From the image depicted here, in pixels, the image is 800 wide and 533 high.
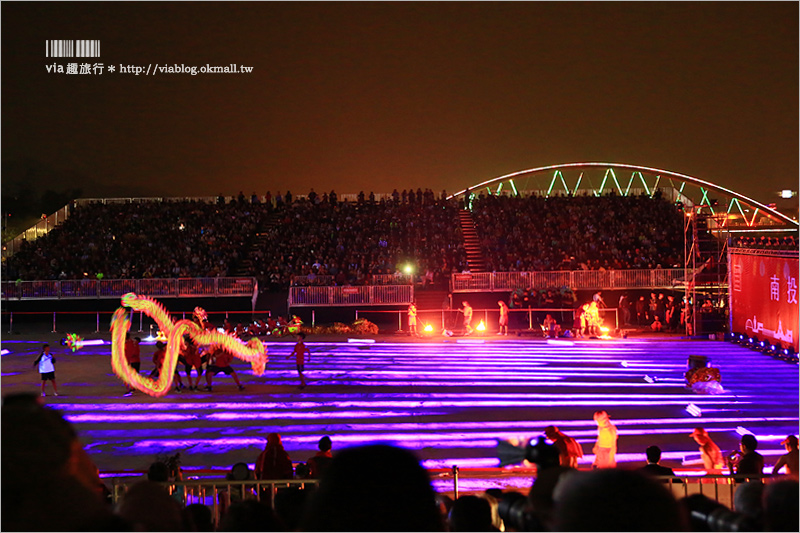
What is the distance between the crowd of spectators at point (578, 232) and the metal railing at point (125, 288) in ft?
43.5

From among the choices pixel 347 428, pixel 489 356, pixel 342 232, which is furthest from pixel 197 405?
pixel 342 232

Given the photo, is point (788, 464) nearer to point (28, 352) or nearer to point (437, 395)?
point (437, 395)

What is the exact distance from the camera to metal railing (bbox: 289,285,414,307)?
106ft

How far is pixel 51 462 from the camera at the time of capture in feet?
7.21

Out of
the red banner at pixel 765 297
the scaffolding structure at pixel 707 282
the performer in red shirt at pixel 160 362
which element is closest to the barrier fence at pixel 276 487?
the performer in red shirt at pixel 160 362

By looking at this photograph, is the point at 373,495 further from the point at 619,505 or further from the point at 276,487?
the point at 276,487

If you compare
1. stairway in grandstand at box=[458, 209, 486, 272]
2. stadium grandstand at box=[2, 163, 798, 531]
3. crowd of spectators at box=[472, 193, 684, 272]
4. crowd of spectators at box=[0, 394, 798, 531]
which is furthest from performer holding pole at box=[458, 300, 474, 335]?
crowd of spectators at box=[0, 394, 798, 531]

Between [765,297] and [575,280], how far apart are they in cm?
1146

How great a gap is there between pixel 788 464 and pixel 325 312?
1014 inches

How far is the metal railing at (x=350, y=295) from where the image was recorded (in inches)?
1276

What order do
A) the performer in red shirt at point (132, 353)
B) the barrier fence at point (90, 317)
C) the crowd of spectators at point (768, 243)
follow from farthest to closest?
the barrier fence at point (90, 317)
the crowd of spectators at point (768, 243)
the performer in red shirt at point (132, 353)

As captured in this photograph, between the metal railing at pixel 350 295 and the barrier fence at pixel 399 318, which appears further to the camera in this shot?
the metal railing at pixel 350 295

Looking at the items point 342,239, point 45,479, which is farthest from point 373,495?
point 342,239

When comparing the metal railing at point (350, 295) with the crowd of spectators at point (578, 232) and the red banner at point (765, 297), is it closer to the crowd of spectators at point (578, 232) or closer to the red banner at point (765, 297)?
the crowd of spectators at point (578, 232)
